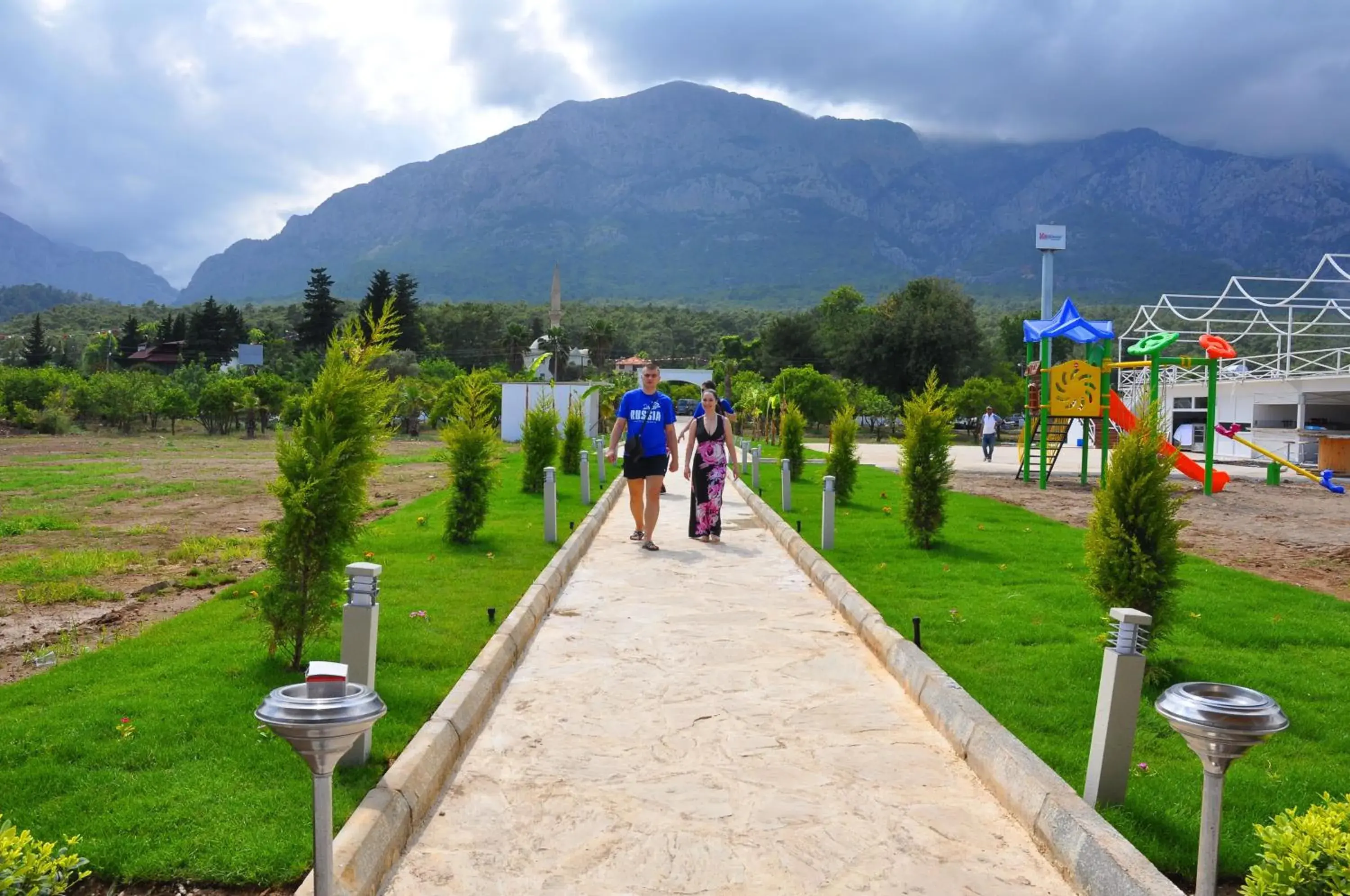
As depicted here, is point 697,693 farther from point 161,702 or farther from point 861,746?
point 161,702

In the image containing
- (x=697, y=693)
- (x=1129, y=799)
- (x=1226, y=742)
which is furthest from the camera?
(x=697, y=693)

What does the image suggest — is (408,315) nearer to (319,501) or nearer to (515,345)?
(515,345)

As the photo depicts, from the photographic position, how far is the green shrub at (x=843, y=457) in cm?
1694

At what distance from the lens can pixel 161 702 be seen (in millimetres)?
5242

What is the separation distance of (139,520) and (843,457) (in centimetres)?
1191

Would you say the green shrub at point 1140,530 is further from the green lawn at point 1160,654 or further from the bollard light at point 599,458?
the bollard light at point 599,458

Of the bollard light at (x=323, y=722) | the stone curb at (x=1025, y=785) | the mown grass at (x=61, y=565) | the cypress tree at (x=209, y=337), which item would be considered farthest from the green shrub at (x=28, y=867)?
the cypress tree at (x=209, y=337)

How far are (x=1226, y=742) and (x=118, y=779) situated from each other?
444 cm

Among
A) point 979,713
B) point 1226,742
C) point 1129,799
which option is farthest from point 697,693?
point 1226,742

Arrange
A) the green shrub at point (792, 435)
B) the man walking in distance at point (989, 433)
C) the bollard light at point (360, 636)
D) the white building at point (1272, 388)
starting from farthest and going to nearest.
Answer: the white building at point (1272, 388) < the man walking in distance at point (989, 433) < the green shrub at point (792, 435) < the bollard light at point (360, 636)

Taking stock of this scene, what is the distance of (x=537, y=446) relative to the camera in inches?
722

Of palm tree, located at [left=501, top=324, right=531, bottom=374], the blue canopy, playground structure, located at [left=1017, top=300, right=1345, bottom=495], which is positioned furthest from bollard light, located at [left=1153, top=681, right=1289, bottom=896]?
palm tree, located at [left=501, top=324, right=531, bottom=374]

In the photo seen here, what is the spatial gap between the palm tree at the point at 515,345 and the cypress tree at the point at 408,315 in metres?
7.45

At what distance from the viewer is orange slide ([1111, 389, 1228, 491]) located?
21.8 meters
